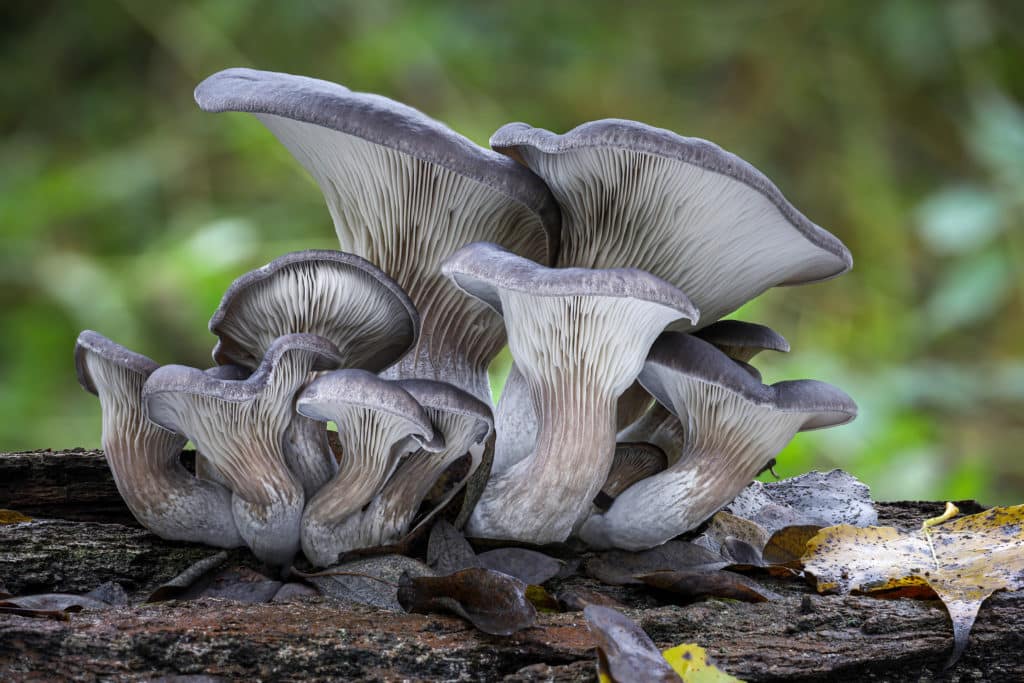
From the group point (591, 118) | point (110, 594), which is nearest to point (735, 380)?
point (110, 594)

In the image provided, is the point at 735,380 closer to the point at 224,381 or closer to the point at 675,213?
the point at 675,213

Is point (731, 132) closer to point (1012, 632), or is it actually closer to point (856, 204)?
point (856, 204)

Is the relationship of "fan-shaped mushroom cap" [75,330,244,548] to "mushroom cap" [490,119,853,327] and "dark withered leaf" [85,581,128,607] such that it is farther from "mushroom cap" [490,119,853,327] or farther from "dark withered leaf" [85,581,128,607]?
"mushroom cap" [490,119,853,327]

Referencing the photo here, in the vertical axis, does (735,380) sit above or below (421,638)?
above

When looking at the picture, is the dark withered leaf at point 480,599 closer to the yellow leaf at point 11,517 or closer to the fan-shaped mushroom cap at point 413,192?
the fan-shaped mushroom cap at point 413,192

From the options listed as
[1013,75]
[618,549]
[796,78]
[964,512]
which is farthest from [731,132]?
[618,549]

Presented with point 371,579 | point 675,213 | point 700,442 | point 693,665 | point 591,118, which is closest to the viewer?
point 693,665

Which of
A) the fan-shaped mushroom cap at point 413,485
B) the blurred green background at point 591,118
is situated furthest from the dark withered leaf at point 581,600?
the blurred green background at point 591,118
